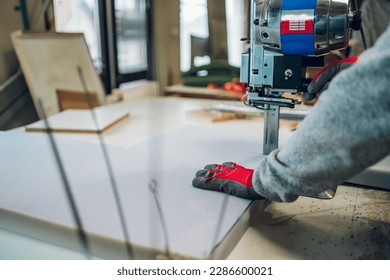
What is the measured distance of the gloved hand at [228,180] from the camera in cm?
82

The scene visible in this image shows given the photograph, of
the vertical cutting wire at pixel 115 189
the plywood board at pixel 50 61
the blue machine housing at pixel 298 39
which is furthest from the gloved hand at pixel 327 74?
the plywood board at pixel 50 61

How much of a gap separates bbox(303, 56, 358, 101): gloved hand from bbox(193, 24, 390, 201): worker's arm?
31cm

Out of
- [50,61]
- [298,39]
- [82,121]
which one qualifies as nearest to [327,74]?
[298,39]

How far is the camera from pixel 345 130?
0.56 m

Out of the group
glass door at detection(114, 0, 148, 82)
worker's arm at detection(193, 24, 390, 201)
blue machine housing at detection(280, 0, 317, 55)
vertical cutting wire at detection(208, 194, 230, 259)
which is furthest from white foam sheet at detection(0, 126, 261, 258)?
glass door at detection(114, 0, 148, 82)

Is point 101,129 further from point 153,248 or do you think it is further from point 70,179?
point 153,248

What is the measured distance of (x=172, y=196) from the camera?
2.77ft

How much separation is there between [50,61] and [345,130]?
152cm

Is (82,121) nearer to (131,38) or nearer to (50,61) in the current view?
(50,61)

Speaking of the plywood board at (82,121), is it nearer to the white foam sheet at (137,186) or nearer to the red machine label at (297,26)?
the white foam sheet at (137,186)

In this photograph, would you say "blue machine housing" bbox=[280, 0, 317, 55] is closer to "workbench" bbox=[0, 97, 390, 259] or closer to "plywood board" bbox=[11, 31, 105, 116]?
"workbench" bbox=[0, 97, 390, 259]

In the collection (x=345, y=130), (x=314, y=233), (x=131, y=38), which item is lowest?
(x=314, y=233)

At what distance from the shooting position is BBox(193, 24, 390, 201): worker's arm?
539mm

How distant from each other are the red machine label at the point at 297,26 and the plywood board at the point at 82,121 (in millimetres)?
828
